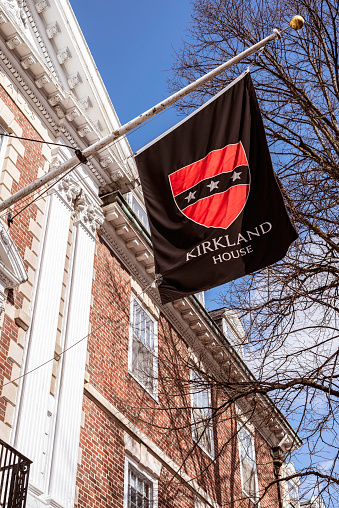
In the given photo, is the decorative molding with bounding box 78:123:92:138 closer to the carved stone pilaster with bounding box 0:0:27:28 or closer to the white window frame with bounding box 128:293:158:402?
the carved stone pilaster with bounding box 0:0:27:28

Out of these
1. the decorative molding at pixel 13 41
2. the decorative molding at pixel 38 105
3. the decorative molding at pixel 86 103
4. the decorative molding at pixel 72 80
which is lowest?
the decorative molding at pixel 38 105

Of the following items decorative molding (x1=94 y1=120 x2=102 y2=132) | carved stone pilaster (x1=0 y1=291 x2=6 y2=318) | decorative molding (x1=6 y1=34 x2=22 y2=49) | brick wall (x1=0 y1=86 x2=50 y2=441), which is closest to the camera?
brick wall (x1=0 y1=86 x2=50 y2=441)

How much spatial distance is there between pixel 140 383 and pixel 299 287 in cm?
482

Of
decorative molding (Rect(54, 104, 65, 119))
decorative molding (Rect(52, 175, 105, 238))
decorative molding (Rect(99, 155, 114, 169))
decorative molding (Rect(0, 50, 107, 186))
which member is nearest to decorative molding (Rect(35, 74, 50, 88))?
decorative molding (Rect(0, 50, 107, 186))

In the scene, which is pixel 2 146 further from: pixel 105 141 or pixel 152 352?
pixel 152 352

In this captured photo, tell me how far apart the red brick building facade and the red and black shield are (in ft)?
6.98

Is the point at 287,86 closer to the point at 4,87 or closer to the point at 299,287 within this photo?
the point at 299,287

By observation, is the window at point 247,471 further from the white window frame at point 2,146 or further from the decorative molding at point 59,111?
the white window frame at point 2,146

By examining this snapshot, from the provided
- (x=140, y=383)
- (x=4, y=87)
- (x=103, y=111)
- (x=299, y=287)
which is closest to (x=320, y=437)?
(x=299, y=287)

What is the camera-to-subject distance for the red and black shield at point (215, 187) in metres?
8.34

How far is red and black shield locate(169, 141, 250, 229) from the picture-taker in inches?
328

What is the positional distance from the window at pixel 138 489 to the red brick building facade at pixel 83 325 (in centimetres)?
4

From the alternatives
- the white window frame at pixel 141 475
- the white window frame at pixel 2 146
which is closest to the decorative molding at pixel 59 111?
the white window frame at pixel 2 146

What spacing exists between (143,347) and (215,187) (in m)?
7.62
